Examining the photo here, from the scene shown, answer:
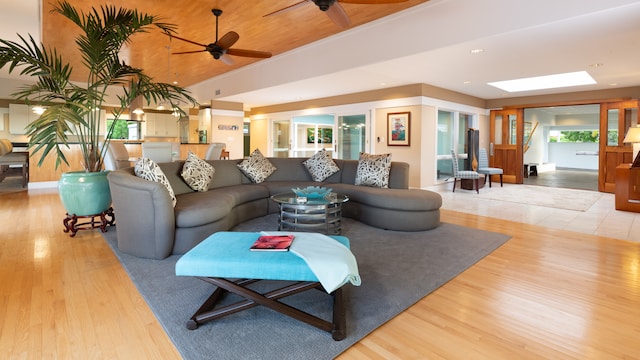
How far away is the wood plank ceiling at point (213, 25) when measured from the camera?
14.4ft

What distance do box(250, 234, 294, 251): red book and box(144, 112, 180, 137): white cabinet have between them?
11.1 m

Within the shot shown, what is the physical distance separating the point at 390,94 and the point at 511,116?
4.00 meters

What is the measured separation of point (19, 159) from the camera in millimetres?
7145

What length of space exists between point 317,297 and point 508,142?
29.4 feet

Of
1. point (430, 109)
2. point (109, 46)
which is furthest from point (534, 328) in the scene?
point (430, 109)

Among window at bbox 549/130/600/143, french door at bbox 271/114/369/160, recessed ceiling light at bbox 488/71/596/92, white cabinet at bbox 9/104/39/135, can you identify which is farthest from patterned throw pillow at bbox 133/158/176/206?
window at bbox 549/130/600/143

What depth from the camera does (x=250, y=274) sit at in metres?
1.74

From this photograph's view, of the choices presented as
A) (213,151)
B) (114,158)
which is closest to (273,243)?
(114,158)

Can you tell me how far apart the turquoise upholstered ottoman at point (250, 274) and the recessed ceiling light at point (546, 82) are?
689cm

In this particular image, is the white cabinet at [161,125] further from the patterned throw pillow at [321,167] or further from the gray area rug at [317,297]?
the gray area rug at [317,297]

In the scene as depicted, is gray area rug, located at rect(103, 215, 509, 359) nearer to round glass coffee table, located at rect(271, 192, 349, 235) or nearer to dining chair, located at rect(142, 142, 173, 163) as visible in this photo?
round glass coffee table, located at rect(271, 192, 349, 235)

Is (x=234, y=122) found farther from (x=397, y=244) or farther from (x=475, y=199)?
(x=397, y=244)

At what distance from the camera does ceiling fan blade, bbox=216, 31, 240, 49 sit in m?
4.18

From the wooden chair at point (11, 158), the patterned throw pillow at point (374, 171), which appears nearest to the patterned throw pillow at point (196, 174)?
the patterned throw pillow at point (374, 171)
